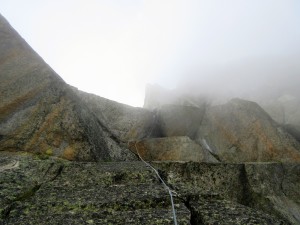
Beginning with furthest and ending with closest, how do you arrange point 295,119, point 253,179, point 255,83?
1. point 255,83
2. point 295,119
3. point 253,179

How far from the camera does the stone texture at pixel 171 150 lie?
1466cm

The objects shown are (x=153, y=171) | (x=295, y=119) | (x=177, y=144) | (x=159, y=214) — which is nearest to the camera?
(x=159, y=214)

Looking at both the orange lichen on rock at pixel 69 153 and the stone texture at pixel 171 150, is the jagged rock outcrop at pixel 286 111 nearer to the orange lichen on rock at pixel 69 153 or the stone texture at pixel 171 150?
the stone texture at pixel 171 150

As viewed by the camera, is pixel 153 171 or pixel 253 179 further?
pixel 253 179

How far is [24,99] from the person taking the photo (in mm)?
10742

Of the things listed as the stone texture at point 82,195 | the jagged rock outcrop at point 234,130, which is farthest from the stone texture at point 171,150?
the stone texture at point 82,195

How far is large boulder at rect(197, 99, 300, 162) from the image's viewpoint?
14906 mm

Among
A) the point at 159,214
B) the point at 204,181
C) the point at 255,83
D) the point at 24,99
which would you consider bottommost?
the point at 204,181

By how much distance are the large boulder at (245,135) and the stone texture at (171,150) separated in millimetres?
1389

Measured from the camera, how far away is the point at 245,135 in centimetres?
1602

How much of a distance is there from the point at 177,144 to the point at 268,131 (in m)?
4.06

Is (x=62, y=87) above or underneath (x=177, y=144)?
above

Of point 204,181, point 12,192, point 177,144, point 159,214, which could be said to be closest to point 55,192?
point 12,192

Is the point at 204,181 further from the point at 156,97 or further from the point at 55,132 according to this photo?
the point at 156,97
